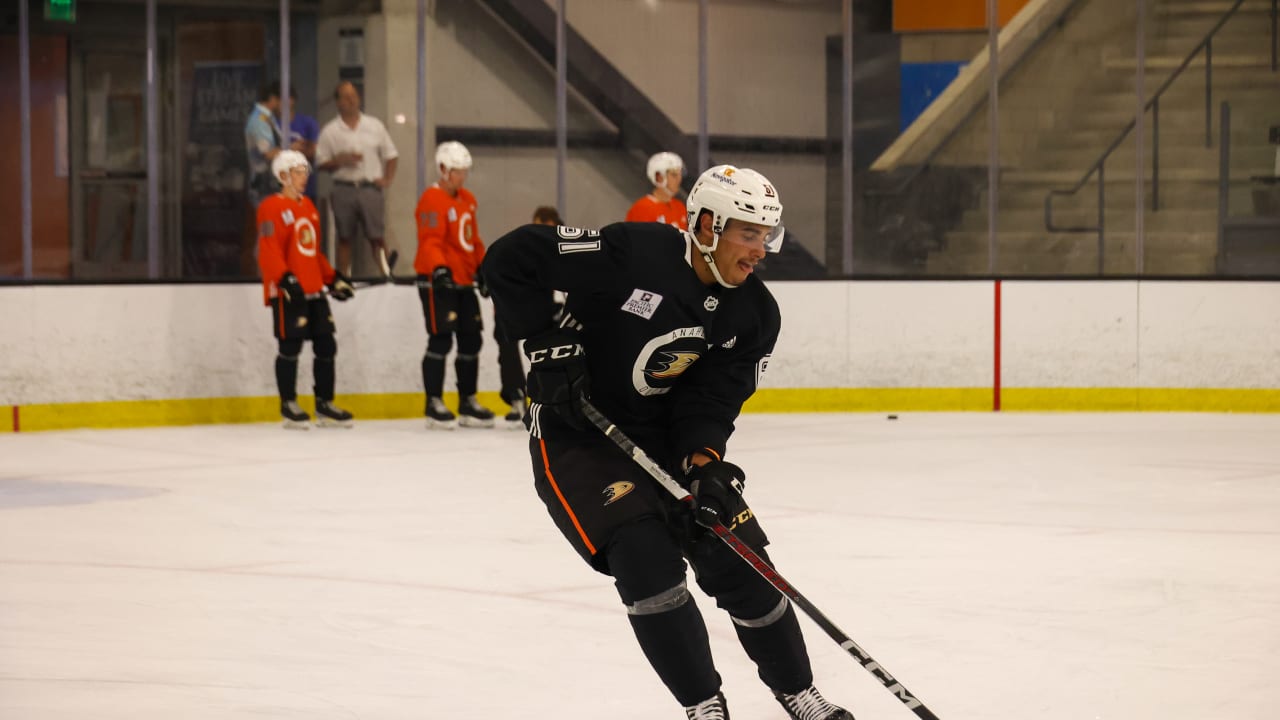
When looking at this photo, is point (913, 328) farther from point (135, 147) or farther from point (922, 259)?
point (135, 147)

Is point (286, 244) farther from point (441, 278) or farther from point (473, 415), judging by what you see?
point (473, 415)

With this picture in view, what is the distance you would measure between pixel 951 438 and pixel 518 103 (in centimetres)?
348

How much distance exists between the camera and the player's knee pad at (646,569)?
2.64 metres

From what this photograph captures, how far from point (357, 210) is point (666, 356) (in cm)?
661

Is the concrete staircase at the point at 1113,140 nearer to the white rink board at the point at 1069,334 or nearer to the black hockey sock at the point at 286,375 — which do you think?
the white rink board at the point at 1069,334

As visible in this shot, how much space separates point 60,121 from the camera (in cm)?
875

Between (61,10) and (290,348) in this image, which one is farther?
(61,10)

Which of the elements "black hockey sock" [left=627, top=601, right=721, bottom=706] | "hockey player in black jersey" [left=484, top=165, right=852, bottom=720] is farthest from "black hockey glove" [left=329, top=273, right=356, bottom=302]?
"black hockey sock" [left=627, top=601, right=721, bottom=706]

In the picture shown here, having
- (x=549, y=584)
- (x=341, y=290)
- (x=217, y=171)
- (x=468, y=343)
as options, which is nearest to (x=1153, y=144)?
(x=468, y=343)

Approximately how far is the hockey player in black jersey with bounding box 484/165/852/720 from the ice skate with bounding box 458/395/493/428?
17.0ft

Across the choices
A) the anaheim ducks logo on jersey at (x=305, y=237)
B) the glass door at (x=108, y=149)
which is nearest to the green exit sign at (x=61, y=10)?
the glass door at (x=108, y=149)

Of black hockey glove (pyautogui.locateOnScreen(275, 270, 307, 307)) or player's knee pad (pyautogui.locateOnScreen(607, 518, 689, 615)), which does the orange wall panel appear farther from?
player's knee pad (pyautogui.locateOnScreen(607, 518, 689, 615))

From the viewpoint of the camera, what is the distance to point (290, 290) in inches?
308

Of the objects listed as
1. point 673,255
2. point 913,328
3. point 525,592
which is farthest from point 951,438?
point 673,255
